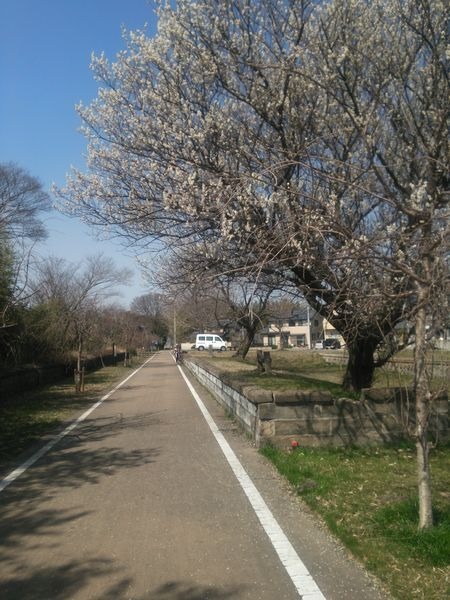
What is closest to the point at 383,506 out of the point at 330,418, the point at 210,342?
the point at 330,418

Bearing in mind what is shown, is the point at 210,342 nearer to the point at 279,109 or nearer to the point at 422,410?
the point at 279,109

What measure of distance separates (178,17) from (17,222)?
18.8m

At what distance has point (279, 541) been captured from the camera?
199 inches

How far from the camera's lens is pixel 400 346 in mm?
5812

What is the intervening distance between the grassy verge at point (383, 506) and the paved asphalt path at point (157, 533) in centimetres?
20

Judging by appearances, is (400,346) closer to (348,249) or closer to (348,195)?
(348,249)

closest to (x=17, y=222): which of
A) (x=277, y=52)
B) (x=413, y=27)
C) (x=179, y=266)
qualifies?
(x=179, y=266)

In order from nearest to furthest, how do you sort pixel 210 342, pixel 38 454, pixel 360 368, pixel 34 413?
pixel 38 454, pixel 360 368, pixel 34 413, pixel 210 342

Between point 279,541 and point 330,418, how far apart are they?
385 centimetres

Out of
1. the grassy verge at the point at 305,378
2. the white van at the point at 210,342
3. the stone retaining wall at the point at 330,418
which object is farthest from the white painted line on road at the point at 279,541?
the white van at the point at 210,342

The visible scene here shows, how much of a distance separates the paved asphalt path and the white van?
215 ft

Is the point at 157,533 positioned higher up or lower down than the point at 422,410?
lower down

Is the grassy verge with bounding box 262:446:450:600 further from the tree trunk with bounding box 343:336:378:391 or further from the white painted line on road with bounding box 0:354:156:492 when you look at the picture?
the tree trunk with bounding box 343:336:378:391

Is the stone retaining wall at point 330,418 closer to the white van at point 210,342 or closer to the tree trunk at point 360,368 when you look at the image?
the tree trunk at point 360,368
